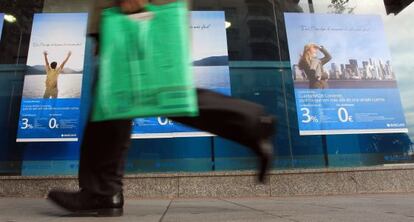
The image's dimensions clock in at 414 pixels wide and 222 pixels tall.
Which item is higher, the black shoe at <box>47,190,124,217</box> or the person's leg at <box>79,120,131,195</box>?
the person's leg at <box>79,120,131,195</box>

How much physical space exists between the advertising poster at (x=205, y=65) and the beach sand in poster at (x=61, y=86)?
1216mm

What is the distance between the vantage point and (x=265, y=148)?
5.87ft

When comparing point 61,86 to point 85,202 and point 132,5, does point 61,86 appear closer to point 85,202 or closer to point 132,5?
point 85,202

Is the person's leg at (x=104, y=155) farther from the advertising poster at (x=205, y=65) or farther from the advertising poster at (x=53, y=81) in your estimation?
the advertising poster at (x=53, y=81)

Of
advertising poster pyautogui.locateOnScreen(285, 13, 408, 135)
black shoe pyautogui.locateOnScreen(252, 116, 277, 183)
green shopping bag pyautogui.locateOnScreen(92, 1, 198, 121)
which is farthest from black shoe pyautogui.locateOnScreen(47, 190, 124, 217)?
advertising poster pyautogui.locateOnScreen(285, 13, 408, 135)

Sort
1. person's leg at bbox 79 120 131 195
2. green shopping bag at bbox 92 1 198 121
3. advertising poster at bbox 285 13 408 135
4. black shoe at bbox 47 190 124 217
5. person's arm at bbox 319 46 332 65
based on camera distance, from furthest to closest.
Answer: person's arm at bbox 319 46 332 65, advertising poster at bbox 285 13 408 135, black shoe at bbox 47 190 124 217, person's leg at bbox 79 120 131 195, green shopping bag at bbox 92 1 198 121

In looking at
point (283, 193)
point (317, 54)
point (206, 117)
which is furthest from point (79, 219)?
point (317, 54)

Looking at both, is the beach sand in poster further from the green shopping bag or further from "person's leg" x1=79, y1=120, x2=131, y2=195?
the green shopping bag

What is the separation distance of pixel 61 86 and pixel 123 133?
20.1ft

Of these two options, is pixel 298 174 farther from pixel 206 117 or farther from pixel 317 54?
pixel 206 117

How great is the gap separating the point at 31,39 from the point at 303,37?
4957 millimetres

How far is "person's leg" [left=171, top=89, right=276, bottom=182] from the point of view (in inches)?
70.8

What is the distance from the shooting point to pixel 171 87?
5.69ft

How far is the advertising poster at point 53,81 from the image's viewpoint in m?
7.87
